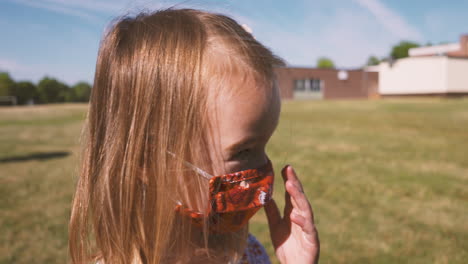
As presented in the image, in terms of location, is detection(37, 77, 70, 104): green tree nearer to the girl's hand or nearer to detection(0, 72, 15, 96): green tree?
detection(0, 72, 15, 96): green tree

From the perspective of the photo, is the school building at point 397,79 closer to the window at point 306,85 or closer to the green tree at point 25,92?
the window at point 306,85

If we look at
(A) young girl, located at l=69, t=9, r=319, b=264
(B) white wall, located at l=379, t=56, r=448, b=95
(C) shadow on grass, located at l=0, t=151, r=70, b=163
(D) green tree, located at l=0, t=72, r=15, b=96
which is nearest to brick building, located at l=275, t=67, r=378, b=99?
(B) white wall, located at l=379, t=56, r=448, b=95

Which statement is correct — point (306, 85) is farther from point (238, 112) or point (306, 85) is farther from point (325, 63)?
point (325, 63)

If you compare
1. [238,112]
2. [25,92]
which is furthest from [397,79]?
[25,92]

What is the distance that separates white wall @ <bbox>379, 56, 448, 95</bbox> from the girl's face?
40.6 m

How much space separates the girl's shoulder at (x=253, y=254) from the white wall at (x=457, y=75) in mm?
40460

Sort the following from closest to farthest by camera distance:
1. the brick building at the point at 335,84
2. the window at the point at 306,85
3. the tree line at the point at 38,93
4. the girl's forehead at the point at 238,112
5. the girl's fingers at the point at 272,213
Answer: the girl's forehead at the point at 238,112 → the girl's fingers at the point at 272,213 → the window at the point at 306,85 → the brick building at the point at 335,84 → the tree line at the point at 38,93

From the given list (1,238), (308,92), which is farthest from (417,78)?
(1,238)

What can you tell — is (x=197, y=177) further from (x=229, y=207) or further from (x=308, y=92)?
(x=308, y=92)

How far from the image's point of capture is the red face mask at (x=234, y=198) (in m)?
1.28

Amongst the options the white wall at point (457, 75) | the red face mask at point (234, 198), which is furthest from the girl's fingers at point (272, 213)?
the white wall at point (457, 75)

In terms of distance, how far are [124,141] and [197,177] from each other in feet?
0.91

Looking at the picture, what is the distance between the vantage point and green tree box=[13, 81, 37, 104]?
1857 inches

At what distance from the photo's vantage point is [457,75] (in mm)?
36281
